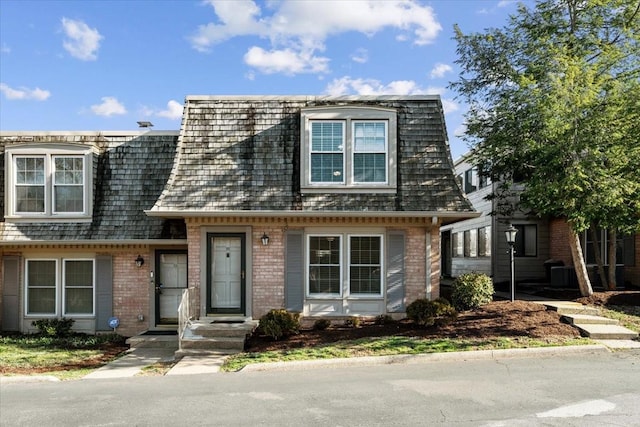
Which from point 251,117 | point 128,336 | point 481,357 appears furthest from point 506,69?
point 128,336

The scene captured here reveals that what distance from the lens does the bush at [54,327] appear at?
43.5ft

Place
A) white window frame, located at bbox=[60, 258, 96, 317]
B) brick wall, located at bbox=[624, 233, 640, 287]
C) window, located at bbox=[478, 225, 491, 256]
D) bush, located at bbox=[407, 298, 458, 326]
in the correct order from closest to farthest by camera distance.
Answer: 1. bush, located at bbox=[407, 298, 458, 326]
2. white window frame, located at bbox=[60, 258, 96, 317]
3. brick wall, located at bbox=[624, 233, 640, 287]
4. window, located at bbox=[478, 225, 491, 256]

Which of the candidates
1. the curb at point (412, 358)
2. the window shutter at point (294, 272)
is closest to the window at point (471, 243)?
the window shutter at point (294, 272)

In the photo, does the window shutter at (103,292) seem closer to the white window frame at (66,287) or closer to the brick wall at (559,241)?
the white window frame at (66,287)

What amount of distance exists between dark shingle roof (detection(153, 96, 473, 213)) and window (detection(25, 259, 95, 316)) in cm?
376

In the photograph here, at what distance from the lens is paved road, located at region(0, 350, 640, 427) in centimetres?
633

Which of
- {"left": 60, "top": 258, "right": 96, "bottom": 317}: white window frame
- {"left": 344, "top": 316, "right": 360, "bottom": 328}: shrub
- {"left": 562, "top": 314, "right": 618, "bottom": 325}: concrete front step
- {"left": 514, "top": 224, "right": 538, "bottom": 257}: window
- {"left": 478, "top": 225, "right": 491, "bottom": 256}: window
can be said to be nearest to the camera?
{"left": 562, "top": 314, "right": 618, "bottom": 325}: concrete front step

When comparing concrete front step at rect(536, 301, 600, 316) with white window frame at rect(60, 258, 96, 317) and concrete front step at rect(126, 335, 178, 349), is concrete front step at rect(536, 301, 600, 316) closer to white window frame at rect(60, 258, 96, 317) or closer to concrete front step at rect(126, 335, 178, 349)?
concrete front step at rect(126, 335, 178, 349)

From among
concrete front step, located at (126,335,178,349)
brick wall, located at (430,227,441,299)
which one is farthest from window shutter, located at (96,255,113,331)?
brick wall, located at (430,227,441,299)

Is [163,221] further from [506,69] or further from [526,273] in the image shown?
[526,273]

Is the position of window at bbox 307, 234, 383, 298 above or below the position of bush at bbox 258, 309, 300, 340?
above

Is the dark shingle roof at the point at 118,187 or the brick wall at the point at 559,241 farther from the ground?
the dark shingle roof at the point at 118,187

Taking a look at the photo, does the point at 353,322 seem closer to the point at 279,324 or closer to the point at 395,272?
the point at 395,272

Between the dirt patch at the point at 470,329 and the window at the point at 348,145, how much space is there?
3.79 m
